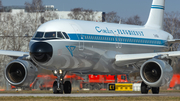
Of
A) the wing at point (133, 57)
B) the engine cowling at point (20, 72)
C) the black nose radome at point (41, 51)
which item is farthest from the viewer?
the engine cowling at point (20, 72)

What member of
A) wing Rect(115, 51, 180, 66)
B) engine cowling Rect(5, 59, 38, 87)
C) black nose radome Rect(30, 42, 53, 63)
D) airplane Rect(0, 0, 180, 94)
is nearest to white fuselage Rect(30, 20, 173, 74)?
airplane Rect(0, 0, 180, 94)

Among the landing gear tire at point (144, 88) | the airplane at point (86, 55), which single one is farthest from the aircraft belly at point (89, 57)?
the landing gear tire at point (144, 88)

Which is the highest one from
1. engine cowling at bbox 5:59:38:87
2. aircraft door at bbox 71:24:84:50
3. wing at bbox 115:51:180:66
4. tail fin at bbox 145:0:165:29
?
tail fin at bbox 145:0:165:29

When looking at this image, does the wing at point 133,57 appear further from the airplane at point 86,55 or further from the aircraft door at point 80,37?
the aircraft door at point 80,37

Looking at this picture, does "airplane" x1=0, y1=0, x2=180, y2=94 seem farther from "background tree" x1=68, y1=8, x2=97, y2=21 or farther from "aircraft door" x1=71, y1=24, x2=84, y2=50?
"background tree" x1=68, y1=8, x2=97, y2=21

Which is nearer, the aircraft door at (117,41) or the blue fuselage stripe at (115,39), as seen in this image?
the blue fuselage stripe at (115,39)

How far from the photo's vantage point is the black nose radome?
20828 millimetres

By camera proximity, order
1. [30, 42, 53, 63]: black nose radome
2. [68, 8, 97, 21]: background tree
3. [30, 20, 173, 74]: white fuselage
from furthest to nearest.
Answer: [68, 8, 97, 21]: background tree
[30, 20, 173, 74]: white fuselage
[30, 42, 53, 63]: black nose radome

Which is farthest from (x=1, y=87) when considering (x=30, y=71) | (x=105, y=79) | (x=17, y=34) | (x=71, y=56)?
(x=17, y=34)

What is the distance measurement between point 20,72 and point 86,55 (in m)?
4.36

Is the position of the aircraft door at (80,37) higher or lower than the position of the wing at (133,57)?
higher

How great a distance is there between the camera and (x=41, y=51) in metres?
20.8

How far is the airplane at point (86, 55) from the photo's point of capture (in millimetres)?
21672

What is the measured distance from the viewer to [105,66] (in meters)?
25.5
